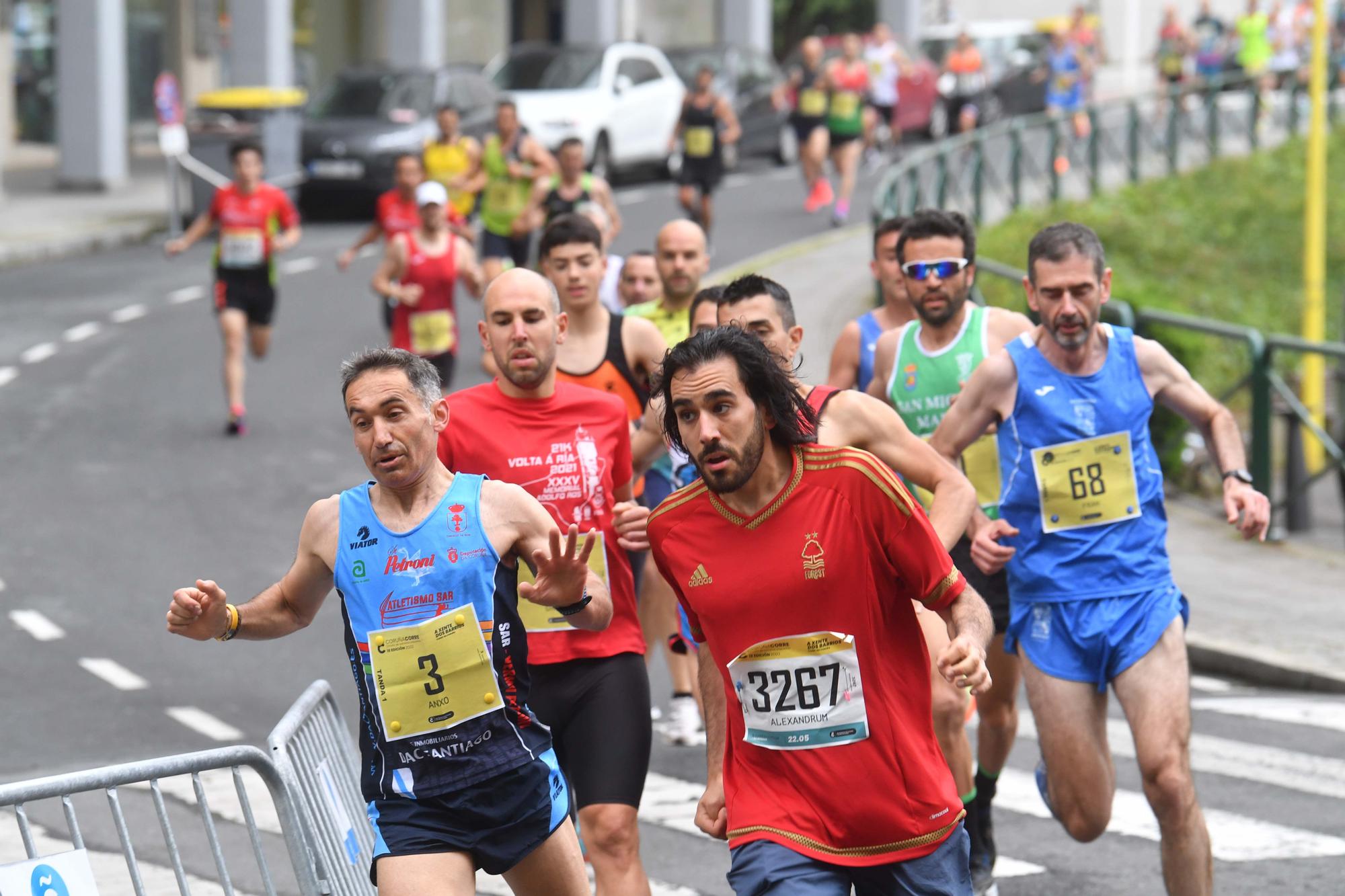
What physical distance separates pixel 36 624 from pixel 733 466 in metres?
6.87

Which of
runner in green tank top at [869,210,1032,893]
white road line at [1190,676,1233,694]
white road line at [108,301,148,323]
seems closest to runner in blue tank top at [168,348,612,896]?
runner in green tank top at [869,210,1032,893]

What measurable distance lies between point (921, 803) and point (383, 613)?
135 centimetres

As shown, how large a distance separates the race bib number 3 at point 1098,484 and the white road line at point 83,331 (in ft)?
44.2

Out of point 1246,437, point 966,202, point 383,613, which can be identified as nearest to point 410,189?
point 1246,437

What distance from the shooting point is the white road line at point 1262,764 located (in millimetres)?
8250

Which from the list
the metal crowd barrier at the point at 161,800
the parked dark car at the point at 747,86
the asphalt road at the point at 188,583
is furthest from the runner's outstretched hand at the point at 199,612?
the parked dark car at the point at 747,86

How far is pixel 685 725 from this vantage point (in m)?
8.88

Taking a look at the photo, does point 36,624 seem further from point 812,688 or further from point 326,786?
point 812,688

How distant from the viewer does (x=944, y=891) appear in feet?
15.4

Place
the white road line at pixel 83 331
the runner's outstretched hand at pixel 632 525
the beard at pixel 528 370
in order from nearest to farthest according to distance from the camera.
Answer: the runner's outstretched hand at pixel 632 525 < the beard at pixel 528 370 < the white road line at pixel 83 331

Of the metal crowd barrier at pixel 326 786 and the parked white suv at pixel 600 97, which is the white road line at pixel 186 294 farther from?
the metal crowd barrier at pixel 326 786

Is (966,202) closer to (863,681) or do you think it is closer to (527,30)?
(863,681)

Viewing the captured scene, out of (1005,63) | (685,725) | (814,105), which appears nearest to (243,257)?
(685,725)

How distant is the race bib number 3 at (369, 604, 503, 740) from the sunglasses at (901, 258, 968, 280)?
2.72m
